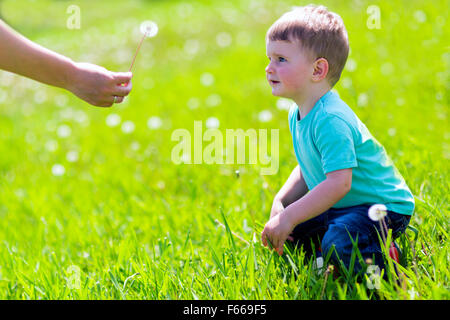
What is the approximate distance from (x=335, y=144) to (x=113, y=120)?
3504 millimetres

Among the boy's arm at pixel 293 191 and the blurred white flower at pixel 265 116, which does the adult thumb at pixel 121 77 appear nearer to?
the boy's arm at pixel 293 191

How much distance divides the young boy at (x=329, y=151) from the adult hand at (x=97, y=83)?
2.11ft

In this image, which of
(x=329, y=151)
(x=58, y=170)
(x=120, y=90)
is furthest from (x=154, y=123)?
(x=329, y=151)

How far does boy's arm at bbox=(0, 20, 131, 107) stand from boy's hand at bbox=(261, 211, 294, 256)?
83cm

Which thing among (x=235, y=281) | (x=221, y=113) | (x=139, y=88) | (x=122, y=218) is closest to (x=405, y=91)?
(x=221, y=113)

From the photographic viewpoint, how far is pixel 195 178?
3.19 meters

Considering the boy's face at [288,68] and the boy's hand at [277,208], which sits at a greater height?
the boy's face at [288,68]

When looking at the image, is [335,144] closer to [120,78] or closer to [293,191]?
[293,191]

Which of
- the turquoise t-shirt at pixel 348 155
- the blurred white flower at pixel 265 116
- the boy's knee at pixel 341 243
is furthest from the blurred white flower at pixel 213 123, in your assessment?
the boy's knee at pixel 341 243

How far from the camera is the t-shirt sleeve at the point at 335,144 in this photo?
168 cm

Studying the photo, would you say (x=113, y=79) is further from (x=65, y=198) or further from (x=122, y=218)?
(x=65, y=198)

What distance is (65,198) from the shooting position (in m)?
3.54

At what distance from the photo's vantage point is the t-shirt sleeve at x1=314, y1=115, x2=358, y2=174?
168 centimetres

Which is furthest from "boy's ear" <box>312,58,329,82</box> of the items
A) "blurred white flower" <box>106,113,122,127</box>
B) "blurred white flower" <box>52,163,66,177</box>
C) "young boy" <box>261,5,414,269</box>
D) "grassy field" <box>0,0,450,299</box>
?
"blurred white flower" <box>106,113,122,127</box>
